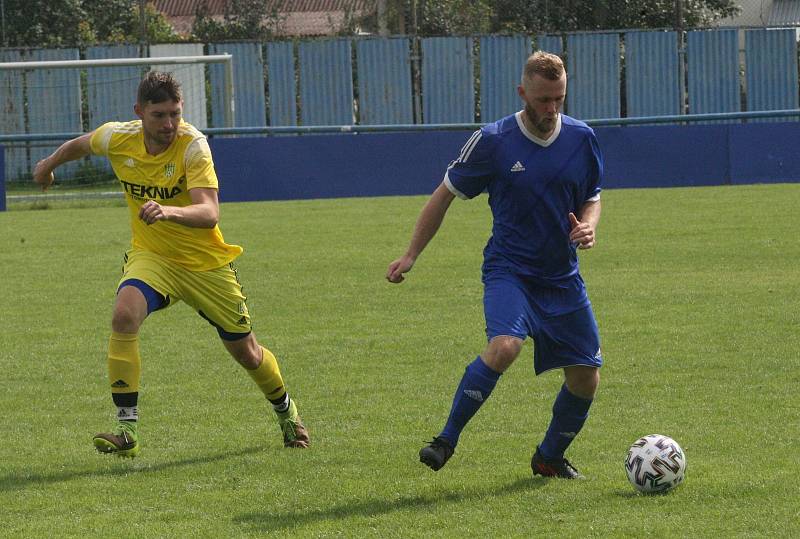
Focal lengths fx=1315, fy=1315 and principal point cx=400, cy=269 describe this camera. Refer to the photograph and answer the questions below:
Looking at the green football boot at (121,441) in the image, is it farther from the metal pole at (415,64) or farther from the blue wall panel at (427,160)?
the metal pole at (415,64)

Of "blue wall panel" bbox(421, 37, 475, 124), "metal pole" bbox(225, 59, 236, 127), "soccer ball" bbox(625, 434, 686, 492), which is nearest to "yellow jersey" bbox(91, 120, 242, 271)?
"soccer ball" bbox(625, 434, 686, 492)

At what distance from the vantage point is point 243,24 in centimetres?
2959

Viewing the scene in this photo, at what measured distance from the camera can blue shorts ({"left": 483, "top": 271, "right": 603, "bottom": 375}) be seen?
5.43 meters

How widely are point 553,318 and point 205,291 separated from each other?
5.94ft

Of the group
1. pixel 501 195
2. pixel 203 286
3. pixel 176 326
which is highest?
pixel 501 195

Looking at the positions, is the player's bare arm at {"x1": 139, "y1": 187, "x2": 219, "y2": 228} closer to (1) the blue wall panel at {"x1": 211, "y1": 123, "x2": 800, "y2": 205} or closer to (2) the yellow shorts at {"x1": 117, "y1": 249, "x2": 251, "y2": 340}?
(2) the yellow shorts at {"x1": 117, "y1": 249, "x2": 251, "y2": 340}

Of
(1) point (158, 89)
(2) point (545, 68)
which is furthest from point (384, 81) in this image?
(2) point (545, 68)

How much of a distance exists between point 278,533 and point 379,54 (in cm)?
2219

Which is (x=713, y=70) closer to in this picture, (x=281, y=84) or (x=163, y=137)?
(x=281, y=84)

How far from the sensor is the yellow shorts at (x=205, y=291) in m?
6.31

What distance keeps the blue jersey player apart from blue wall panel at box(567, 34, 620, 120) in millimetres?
21511

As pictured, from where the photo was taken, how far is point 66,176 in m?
23.0

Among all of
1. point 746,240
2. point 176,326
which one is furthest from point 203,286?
point 746,240

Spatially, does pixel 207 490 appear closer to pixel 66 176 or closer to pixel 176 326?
pixel 176 326
